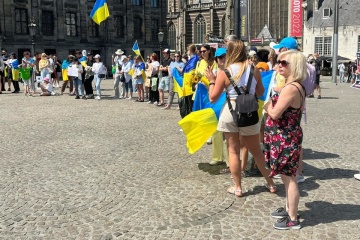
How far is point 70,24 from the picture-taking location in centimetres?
3834

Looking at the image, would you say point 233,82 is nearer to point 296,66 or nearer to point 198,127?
point 296,66

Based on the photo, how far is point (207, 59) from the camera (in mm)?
6477

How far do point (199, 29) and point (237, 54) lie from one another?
70.7 m

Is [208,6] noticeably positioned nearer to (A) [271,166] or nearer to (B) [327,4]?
(B) [327,4]

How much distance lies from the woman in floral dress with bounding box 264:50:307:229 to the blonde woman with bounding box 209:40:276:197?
2.31 feet

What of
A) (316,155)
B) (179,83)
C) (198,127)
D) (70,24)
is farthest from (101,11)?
(70,24)

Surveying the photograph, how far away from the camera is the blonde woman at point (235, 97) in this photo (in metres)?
4.61

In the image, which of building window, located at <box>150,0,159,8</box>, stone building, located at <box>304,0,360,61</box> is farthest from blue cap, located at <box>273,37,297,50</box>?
stone building, located at <box>304,0,360,61</box>

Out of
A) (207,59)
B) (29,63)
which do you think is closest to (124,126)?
(207,59)

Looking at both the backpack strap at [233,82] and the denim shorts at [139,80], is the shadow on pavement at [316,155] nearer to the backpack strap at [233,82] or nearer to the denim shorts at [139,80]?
the backpack strap at [233,82]

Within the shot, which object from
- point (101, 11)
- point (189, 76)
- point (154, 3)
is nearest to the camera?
point (189, 76)

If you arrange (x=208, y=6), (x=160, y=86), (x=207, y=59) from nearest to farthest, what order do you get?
(x=207, y=59), (x=160, y=86), (x=208, y=6)

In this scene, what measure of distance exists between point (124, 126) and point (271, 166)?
6.43 m

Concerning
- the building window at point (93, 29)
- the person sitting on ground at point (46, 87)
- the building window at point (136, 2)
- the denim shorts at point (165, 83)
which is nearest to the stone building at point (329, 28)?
the building window at point (136, 2)
